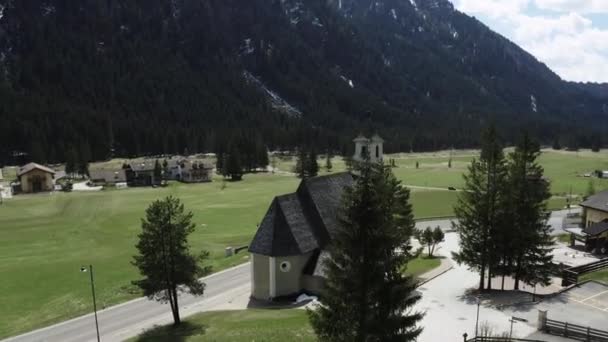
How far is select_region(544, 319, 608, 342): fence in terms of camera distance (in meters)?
24.3

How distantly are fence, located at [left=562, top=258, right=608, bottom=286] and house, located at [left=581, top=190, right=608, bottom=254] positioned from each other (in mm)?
8139

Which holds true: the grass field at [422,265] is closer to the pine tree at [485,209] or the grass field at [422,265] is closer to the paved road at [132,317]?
the pine tree at [485,209]

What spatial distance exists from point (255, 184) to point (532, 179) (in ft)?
283

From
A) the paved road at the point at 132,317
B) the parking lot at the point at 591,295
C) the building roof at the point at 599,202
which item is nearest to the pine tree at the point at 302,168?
the building roof at the point at 599,202

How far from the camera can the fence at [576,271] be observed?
34.6 m

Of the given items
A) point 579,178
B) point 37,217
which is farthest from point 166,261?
point 579,178

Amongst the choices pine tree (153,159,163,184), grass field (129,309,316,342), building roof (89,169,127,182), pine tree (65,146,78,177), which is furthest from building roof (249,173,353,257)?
pine tree (65,146,78,177)

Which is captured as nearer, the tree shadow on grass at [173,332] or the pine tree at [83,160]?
the tree shadow on grass at [173,332]

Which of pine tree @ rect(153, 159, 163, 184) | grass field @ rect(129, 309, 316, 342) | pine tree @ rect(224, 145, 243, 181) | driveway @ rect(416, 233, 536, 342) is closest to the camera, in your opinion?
driveway @ rect(416, 233, 536, 342)

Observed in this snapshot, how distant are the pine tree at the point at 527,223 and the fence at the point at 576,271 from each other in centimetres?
145

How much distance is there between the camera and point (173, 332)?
31.1 metres

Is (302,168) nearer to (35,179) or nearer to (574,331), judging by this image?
(35,179)

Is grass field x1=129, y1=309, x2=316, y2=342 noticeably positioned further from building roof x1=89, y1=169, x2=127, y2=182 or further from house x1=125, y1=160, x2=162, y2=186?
building roof x1=89, y1=169, x2=127, y2=182

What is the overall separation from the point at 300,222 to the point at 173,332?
1317cm
